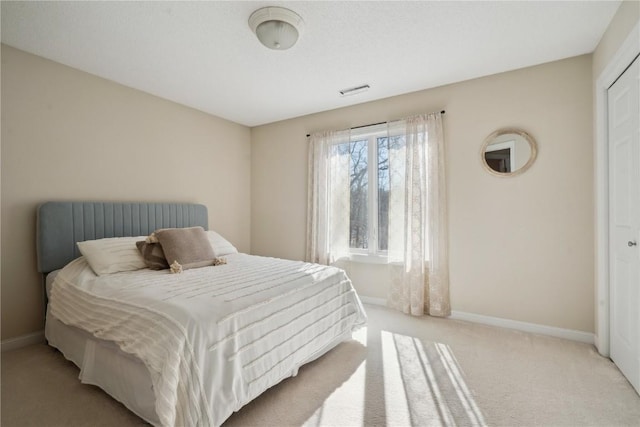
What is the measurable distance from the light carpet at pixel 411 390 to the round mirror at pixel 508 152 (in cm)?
157

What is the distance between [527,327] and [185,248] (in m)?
3.26

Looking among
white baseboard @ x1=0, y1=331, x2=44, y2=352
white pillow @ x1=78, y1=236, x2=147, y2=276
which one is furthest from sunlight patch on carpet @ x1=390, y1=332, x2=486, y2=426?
white baseboard @ x1=0, y1=331, x2=44, y2=352

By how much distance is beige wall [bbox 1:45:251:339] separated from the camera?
2547 millimetres

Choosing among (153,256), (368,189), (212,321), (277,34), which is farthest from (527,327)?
(153,256)

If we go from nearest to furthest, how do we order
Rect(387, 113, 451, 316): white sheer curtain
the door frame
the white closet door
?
the white closet door → the door frame → Rect(387, 113, 451, 316): white sheer curtain

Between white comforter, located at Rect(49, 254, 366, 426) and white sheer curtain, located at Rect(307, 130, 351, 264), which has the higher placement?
white sheer curtain, located at Rect(307, 130, 351, 264)

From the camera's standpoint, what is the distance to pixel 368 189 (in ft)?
12.7

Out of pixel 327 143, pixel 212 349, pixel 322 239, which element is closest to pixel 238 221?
pixel 322 239

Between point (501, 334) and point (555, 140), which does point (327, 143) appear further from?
point (501, 334)

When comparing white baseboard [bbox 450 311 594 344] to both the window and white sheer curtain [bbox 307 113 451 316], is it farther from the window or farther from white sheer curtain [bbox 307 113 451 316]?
the window

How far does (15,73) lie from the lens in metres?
2.54

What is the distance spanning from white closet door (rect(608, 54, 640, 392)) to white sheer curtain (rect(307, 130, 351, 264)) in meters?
2.46

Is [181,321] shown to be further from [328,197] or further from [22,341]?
[328,197]

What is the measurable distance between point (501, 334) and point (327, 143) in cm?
283
